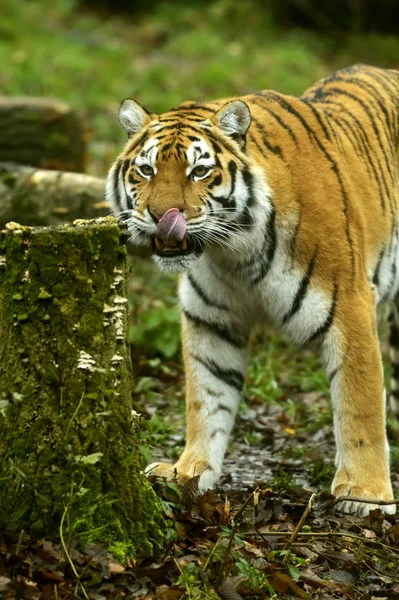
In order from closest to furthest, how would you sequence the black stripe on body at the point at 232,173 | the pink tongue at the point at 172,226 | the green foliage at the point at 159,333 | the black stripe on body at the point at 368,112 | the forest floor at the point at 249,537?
the forest floor at the point at 249,537
the pink tongue at the point at 172,226
the black stripe on body at the point at 232,173
the black stripe on body at the point at 368,112
the green foliage at the point at 159,333

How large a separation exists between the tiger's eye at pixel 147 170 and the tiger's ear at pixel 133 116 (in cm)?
36

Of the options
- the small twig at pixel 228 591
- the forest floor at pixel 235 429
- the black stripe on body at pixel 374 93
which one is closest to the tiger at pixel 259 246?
the forest floor at pixel 235 429

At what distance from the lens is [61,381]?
3.61 meters

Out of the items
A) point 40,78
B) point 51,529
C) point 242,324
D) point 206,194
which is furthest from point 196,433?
point 40,78

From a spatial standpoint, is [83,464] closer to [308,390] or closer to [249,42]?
[308,390]

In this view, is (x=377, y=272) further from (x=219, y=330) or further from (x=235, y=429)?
(x=235, y=429)

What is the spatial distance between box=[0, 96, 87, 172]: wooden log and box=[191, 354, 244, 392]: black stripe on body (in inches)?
147

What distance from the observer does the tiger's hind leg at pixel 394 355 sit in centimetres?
688

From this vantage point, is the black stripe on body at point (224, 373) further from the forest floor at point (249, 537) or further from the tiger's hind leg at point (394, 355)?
the tiger's hind leg at point (394, 355)

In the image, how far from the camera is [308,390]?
7.27 m

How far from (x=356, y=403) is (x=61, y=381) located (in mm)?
1940

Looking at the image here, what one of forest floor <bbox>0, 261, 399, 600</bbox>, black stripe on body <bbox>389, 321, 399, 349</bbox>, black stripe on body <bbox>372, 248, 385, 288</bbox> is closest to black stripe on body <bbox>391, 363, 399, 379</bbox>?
black stripe on body <bbox>389, 321, 399, 349</bbox>

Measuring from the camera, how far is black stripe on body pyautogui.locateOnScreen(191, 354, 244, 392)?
540cm

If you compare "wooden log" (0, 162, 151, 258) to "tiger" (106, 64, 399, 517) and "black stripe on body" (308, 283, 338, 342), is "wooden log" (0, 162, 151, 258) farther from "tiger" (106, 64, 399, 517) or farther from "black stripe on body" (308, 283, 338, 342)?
"black stripe on body" (308, 283, 338, 342)
